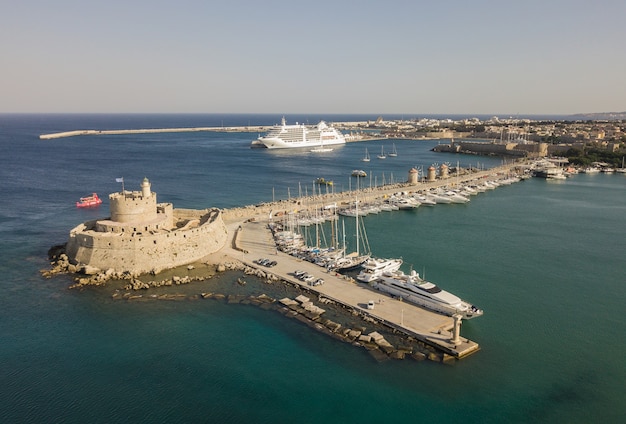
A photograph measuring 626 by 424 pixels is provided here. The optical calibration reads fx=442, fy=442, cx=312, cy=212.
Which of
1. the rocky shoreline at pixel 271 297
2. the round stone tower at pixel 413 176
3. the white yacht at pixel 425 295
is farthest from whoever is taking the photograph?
the round stone tower at pixel 413 176

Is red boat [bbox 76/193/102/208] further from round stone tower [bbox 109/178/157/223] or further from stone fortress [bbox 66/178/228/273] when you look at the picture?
round stone tower [bbox 109/178/157/223]

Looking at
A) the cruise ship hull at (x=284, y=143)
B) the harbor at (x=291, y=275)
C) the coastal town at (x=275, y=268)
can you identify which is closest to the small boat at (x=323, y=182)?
the harbor at (x=291, y=275)

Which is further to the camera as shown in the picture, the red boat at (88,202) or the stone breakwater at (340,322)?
the red boat at (88,202)

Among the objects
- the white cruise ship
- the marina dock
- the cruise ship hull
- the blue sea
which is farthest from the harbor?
the white cruise ship

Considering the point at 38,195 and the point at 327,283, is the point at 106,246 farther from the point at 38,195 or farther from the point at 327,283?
the point at 38,195

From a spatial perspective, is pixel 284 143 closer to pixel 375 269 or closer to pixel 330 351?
pixel 375 269

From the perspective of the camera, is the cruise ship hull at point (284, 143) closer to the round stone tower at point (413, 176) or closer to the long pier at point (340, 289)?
the round stone tower at point (413, 176)
